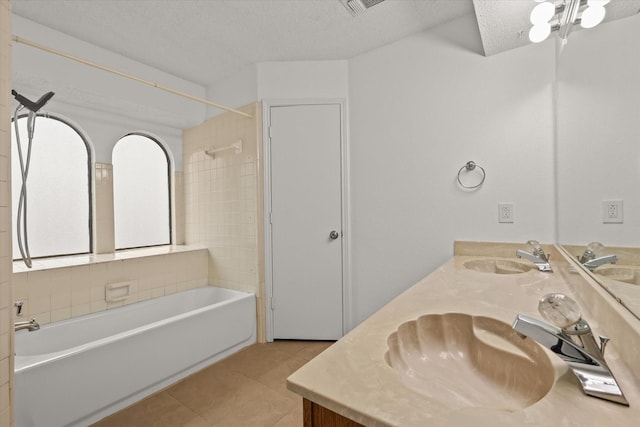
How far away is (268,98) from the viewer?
2572mm

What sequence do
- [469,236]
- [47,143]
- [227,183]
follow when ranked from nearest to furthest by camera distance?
1. [469,236]
2. [47,143]
3. [227,183]

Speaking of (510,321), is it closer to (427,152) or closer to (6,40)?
(427,152)

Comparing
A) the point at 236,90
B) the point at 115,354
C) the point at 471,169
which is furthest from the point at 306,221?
the point at 115,354

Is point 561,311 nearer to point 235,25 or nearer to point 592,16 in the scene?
point 592,16

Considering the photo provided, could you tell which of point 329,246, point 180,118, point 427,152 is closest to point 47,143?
point 180,118

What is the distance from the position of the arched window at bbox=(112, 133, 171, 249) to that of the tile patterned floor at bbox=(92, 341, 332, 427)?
1.64m

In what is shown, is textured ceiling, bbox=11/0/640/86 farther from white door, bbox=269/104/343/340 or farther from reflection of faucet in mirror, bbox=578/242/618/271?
reflection of faucet in mirror, bbox=578/242/618/271

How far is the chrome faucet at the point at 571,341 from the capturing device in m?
0.50

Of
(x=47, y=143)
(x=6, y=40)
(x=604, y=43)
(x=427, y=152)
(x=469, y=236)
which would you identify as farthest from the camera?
(x=47, y=143)

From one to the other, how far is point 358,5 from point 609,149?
5.66 feet

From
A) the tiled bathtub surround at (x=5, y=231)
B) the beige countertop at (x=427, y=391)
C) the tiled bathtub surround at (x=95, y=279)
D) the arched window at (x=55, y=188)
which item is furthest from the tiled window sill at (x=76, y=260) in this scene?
the beige countertop at (x=427, y=391)

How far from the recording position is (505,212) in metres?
1.92

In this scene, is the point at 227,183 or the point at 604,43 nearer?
the point at 604,43

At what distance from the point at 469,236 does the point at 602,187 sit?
124cm
